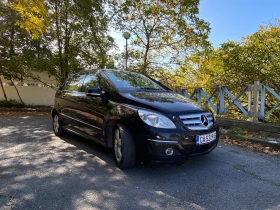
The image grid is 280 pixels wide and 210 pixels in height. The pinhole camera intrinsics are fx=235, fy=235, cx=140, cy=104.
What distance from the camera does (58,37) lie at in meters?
10.4

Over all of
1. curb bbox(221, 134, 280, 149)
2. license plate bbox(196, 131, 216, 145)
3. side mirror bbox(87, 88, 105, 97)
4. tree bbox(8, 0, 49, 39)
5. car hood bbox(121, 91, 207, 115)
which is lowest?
curb bbox(221, 134, 280, 149)

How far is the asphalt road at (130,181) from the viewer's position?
96.8 inches

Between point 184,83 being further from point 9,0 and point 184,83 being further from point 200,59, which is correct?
point 9,0

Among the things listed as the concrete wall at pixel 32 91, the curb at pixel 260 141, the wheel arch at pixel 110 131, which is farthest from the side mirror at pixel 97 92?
the concrete wall at pixel 32 91

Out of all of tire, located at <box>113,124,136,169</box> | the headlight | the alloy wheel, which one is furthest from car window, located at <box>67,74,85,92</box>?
the headlight

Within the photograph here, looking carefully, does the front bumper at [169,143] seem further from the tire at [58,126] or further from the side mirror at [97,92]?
the tire at [58,126]

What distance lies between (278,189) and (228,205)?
32.5 inches

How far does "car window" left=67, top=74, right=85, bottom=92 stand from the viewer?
4741mm

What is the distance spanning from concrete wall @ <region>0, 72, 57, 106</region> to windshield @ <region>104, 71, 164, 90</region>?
28.2ft

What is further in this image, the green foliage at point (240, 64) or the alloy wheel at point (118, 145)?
the green foliage at point (240, 64)

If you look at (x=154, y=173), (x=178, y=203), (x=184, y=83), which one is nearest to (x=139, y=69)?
(x=184, y=83)

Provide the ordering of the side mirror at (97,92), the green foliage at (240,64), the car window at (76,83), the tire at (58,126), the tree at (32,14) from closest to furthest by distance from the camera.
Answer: the side mirror at (97,92) → the car window at (76,83) → the tire at (58,126) → the tree at (32,14) → the green foliage at (240,64)

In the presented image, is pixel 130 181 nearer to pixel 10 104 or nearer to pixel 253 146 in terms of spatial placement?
pixel 253 146

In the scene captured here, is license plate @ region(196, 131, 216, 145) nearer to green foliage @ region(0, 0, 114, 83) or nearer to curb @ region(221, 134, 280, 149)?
curb @ region(221, 134, 280, 149)
